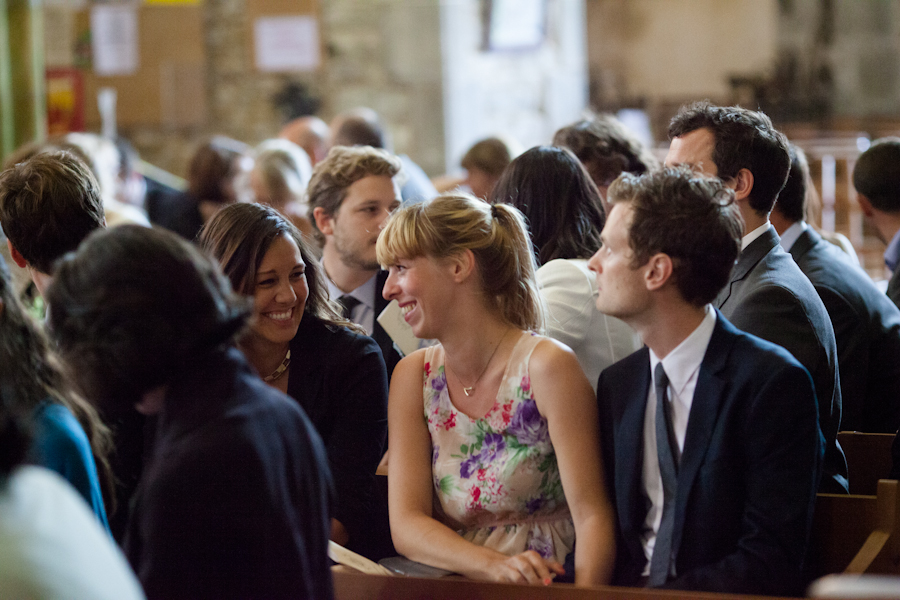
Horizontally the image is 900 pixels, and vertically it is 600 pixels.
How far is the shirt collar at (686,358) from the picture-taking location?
1.85 metres

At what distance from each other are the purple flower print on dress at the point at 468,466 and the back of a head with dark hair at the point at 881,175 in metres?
2.53

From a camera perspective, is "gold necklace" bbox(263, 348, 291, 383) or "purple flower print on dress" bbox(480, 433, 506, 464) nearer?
"purple flower print on dress" bbox(480, 433, 506, 464)

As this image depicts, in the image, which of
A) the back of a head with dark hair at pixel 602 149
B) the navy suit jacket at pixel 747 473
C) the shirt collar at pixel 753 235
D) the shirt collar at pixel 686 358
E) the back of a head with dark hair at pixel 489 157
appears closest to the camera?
the navy suit jacket at pixel 747 473

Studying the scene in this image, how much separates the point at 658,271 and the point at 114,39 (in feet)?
27.9

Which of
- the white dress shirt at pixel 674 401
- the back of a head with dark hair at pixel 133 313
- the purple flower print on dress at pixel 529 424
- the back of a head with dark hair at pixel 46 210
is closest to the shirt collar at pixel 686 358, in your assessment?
the white dress shirt at pixel 674 401

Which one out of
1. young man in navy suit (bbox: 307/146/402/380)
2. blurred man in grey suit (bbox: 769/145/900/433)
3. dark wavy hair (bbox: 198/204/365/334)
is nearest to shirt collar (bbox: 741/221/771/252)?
blurred man in grey suit (bbox: 769/145/900/433)

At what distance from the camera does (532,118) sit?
9211 mm

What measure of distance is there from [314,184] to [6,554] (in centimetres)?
267

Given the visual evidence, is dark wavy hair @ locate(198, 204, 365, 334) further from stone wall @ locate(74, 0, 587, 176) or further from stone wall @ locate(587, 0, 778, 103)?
stone wall @ locate(587, 0, 778, 103)

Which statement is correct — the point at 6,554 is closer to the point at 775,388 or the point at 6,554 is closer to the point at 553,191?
the point at 775,388

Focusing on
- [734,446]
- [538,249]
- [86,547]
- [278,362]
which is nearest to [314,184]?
[538,249]

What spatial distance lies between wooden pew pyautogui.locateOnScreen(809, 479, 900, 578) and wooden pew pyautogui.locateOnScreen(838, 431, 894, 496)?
524 millimetres

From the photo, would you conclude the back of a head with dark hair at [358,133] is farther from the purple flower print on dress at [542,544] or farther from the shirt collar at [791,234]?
the purple flower print on dress at [542,544]

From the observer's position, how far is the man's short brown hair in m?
3.40
